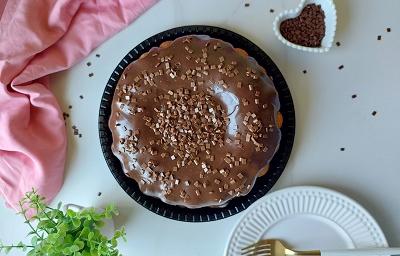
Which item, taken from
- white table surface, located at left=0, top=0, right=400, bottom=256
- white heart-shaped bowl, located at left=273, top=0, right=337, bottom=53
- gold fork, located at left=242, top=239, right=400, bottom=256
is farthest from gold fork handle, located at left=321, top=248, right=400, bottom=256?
white heart-shaped bowl, located at left=273, top=0, right=337, bottom=53

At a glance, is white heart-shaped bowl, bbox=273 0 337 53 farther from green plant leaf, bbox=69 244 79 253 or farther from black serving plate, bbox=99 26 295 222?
green plant leaf, bbox=69 244 79 253

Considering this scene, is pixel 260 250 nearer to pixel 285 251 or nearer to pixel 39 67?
pixel 285 251

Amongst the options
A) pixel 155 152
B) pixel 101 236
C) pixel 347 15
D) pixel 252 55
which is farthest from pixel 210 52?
pixel 101 236

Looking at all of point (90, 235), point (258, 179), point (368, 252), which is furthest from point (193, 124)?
point (368, 252)

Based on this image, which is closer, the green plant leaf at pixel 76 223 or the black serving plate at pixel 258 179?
the green plant leaf at pixel 76 223

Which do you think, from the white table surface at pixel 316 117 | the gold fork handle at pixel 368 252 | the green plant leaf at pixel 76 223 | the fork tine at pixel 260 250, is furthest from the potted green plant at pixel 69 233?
the gold fork handle at pixel 368 252

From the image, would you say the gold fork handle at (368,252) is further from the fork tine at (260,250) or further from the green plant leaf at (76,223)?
the green plant leaf at (76,223)
